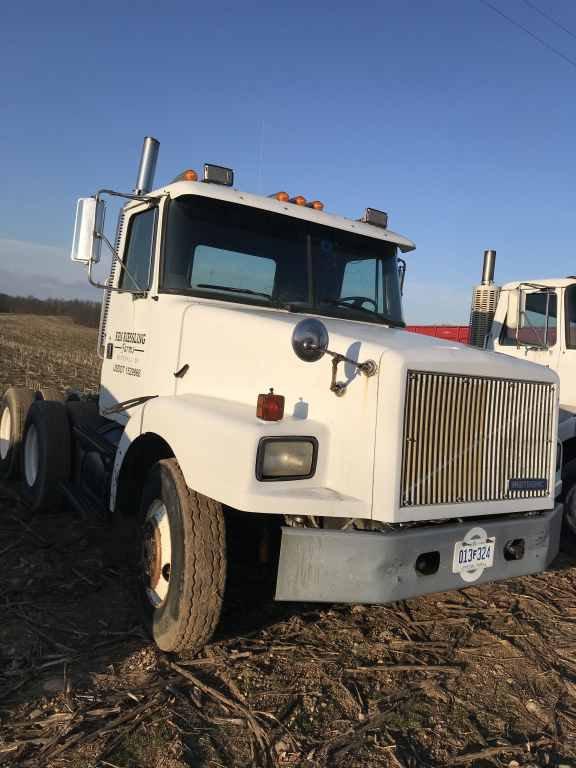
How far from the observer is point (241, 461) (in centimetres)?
305

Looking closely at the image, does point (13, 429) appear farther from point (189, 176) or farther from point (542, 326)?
point (542, 326)

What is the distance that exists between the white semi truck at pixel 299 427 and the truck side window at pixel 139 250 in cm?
3

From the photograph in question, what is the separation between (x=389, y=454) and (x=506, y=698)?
1424 millimetres

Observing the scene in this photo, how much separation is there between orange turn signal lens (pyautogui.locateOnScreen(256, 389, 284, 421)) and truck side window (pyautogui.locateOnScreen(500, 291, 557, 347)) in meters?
4.55

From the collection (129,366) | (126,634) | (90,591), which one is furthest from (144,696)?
(129,366)

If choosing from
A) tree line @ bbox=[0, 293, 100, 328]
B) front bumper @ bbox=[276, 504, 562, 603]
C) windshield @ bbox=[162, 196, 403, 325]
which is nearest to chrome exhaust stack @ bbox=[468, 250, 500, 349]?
windshield @ bbox=[162, 196, 403, 325]

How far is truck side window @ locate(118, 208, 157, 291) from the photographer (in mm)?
4824

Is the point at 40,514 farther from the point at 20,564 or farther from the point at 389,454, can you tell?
the point at 389,454

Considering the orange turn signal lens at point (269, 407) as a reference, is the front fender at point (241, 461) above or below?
below

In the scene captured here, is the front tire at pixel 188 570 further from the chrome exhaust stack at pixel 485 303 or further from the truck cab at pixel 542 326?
the chrome exhaust stack at pixel 485 303

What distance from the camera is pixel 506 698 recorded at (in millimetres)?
3330

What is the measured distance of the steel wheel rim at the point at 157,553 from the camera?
3.61 m

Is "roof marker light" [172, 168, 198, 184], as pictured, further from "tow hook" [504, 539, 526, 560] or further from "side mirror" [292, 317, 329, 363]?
"tow hook" [504, 539, 526, 560]

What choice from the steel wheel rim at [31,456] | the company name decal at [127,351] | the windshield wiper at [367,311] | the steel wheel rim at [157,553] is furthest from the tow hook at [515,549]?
the steel wheel rim at [31,456]
